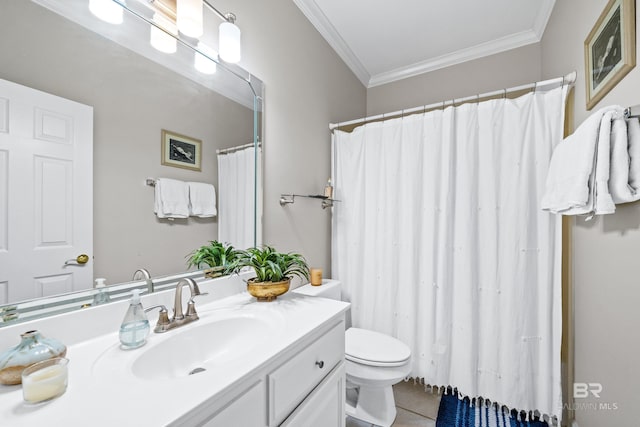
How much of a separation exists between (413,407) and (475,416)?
1.12 feet

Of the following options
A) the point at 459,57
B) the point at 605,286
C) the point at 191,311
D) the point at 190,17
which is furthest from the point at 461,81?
the point at 191,311

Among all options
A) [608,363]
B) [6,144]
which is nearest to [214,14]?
[6,144]

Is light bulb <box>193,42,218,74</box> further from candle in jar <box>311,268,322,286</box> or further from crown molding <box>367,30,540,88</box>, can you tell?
crown molding <box>367,30,540,88</box>

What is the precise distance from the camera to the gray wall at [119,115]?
2.51 ft

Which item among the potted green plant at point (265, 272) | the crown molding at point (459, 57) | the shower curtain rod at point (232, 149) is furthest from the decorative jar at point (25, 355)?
the crown molding at point (459, 57)

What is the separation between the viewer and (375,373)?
55.9 inches

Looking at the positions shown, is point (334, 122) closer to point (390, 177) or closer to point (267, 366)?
point (390, 177)

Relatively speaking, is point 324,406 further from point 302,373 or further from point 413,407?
point 413,407

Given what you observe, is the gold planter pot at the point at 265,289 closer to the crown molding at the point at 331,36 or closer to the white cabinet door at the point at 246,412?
the white cabinet door at the point at 246,412

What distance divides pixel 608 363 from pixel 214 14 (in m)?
2.24

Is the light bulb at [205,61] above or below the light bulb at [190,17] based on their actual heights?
below

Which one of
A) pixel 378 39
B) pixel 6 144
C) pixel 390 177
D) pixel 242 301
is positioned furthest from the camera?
pixel 378 39

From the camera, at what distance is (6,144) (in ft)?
2.34

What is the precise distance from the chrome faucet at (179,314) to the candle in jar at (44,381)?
0.30 meters
